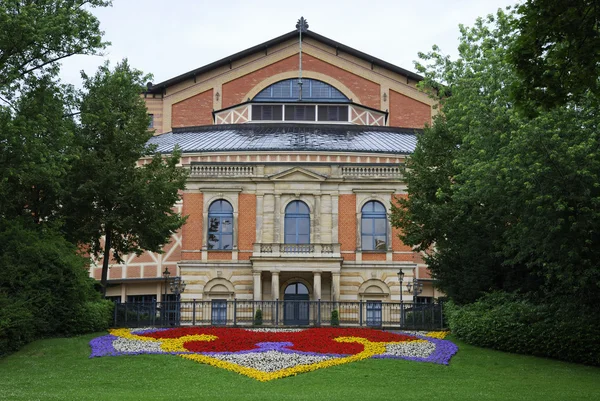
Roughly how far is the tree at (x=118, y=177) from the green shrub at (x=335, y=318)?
25.0ft

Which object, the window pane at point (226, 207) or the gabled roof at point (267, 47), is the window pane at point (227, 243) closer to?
the window pane at point (226, 207)

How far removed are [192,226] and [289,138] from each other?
1079 centimetres

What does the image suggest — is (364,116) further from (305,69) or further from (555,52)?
(555,52)

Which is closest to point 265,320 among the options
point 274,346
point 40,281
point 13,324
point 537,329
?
point 274,346

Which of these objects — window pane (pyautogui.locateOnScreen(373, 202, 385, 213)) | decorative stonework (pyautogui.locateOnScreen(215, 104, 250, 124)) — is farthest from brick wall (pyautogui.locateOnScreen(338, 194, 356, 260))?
decorative stonework (pyautogui.locateOnScreen(215, 104, 250, 124))

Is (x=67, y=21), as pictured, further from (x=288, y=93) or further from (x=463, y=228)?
(x=288, y=93)

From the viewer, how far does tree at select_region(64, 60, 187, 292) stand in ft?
110

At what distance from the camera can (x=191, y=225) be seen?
149 feet

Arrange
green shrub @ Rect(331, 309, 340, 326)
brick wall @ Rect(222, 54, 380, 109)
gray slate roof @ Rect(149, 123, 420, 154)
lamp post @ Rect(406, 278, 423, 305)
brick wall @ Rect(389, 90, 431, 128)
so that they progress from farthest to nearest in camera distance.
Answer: brick wall @ Rect(222, 54, 380, 109)
brick wall @ Rect(389, 90, 431, 128)
gray slate roof @ Rect(149, 123, 420, 154)
lamp post @ Rect(406, 278, 423, 305)
green shrub @ Rect(331, 309, 340, 326)

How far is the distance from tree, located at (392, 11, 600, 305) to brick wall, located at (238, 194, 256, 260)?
37.3 ft

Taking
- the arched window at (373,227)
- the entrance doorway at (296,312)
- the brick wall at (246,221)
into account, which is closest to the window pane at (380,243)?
the arched window at (373,227)

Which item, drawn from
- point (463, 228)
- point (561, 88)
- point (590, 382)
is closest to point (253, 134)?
point (463, 228)

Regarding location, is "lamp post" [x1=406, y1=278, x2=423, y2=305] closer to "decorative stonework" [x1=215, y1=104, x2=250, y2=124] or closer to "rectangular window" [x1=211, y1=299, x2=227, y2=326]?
"rectangular window" [x1=211, y1=299, x2=227, y2=326]

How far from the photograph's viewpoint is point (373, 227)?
45.7 metres
